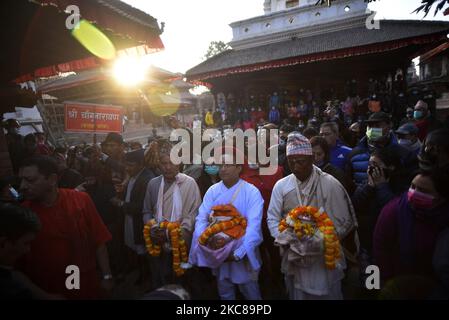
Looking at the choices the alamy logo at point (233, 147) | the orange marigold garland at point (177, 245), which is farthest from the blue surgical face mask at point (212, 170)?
the orange marigold garland at point (177, 245)

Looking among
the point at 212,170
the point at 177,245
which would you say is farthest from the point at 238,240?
the point at 212,170

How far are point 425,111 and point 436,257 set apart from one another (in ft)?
15.7

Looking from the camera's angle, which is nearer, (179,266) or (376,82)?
(179,266)

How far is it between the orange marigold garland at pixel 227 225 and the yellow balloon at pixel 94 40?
257cm

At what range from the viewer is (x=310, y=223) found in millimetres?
2367

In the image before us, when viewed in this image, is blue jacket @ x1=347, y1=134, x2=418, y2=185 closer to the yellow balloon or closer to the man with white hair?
the man with white hair

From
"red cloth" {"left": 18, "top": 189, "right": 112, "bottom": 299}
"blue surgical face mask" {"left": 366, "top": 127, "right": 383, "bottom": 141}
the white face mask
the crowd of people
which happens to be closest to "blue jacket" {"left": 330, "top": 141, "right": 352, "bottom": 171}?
the crowd of people

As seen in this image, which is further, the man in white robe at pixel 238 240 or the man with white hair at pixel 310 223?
the man in white robe at pixel 238 240

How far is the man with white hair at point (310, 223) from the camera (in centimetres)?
233

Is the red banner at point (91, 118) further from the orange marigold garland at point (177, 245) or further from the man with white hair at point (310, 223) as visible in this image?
the man with white hair at point (310, 223)

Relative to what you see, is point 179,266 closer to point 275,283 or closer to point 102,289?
point 102,289

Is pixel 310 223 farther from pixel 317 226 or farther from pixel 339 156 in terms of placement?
pixel 339 156

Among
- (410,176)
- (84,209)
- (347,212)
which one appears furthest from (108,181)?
(410,176)
